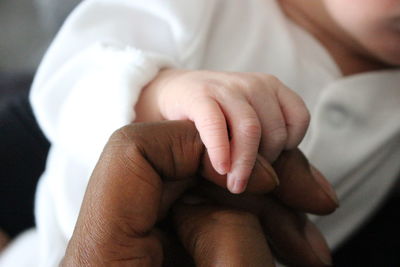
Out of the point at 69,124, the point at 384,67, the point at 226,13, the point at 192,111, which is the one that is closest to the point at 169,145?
the point at 192,111

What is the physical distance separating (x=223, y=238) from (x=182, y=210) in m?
0.07

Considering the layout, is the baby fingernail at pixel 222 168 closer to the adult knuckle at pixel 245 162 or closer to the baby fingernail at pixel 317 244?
the adult knuckle at pixel 245 162

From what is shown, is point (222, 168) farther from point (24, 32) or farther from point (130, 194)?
point (24, 32)

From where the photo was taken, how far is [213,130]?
1.15 ft

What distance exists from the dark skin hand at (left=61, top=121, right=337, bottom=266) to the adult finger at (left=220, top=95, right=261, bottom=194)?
18mm

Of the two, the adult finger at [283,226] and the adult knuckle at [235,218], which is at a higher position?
the adult knuckle at [235,218]

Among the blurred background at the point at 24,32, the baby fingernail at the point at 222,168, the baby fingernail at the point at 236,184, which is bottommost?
the blurred background at the point at 24,32

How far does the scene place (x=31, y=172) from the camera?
0.65 metres

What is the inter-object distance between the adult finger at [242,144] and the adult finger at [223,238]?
27 mm

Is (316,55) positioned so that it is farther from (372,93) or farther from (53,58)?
(53,58)

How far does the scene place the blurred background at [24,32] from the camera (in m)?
0.94

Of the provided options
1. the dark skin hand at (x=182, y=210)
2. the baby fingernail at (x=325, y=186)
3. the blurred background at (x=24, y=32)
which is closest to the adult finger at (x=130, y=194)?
the dark skin hand at (x=182, y=210)

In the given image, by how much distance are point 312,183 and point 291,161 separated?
3 cm

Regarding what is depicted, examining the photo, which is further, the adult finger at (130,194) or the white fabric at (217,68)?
the white fabric at (217,68)
